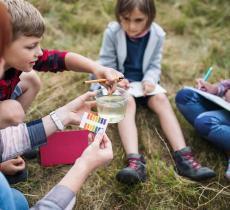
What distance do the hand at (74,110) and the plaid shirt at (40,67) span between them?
0.34 metres

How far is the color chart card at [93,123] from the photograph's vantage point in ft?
5.31

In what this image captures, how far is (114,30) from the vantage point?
8.29 feet

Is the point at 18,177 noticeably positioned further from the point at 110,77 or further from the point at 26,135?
the point at 110,77

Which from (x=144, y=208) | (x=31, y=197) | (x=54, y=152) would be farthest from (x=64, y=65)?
(x=144, y=208)

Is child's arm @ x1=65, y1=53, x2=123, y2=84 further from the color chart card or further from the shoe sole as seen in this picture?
the shoe sole

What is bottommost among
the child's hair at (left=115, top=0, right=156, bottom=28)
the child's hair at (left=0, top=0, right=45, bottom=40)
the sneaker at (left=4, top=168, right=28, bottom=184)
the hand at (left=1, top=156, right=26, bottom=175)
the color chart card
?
the sneaker at (left=4, top=168, right=28, bottom=184)

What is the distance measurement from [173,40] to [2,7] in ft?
6.97

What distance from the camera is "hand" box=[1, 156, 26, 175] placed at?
6.48 ft

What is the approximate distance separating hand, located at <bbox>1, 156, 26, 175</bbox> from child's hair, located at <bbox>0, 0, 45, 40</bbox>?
0.59m

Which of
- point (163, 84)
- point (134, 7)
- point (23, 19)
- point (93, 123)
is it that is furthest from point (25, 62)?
point (163, 84)

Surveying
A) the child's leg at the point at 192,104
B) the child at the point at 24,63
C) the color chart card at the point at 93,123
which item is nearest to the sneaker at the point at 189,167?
the child's leg at the point at 192,104

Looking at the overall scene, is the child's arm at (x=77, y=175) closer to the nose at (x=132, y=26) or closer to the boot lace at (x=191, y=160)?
the boot lace at (x=191, y=160)

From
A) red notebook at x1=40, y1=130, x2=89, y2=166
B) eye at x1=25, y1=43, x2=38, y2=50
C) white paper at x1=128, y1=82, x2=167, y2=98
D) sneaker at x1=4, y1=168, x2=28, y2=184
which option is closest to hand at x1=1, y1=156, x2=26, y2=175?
sneaker at x1=4, y1=168, x2=28, y2=184

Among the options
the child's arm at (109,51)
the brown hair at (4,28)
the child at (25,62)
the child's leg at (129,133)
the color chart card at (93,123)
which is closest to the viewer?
the brown hair at (4,28)
